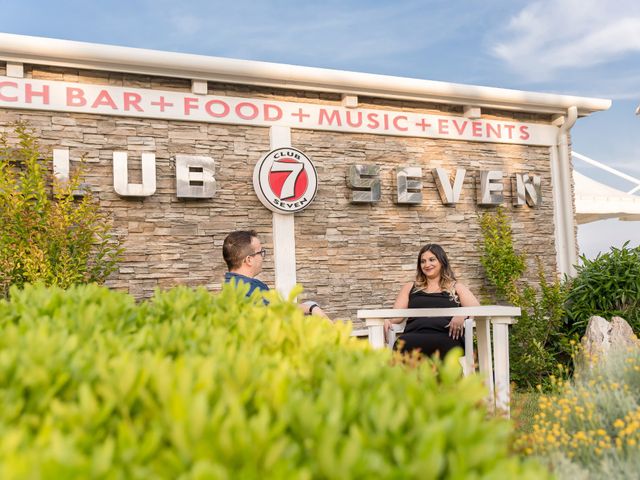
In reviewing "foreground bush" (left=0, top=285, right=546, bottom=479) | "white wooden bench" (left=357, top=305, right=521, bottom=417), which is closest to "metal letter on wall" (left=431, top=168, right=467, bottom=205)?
"white wooden bench" (left=357, top=305, right=521, bottom=417)

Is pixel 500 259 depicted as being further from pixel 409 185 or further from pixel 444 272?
pixel 444 272

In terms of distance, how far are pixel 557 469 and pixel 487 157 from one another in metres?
6.33

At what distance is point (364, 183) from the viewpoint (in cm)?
763

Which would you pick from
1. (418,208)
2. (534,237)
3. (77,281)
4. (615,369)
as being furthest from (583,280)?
(77,281)

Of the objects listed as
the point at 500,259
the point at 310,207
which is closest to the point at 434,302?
the point at 310,207

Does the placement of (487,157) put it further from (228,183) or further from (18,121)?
(18,121)

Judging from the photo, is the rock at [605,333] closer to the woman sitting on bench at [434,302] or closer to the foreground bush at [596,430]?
the woman sitting on bench at [434,302]

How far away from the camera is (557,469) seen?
270cm

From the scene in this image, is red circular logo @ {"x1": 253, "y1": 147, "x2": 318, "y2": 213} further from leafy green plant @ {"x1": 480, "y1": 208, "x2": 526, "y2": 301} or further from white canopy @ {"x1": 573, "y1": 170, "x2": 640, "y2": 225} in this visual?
white canopy @ {"x1": 573, "y1": 170, "x2": 640, "y2": 225}

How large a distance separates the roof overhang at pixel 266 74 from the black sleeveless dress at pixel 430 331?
9.66ft

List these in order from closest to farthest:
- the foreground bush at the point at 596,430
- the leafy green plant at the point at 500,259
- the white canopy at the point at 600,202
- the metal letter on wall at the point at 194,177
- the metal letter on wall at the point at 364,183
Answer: the foreground bush at the point at 596,430
the metal letter on wall at the point at 194,177
the metal letter on wall at the point at 364,183
the leafy green plant at the point at 500,259
the white canopy at the point at 600,202

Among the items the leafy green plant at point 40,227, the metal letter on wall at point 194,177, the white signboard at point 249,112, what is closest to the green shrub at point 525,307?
the white signboard at point 249,112

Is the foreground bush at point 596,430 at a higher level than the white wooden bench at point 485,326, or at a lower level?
lower

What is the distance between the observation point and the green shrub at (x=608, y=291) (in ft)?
25.9
